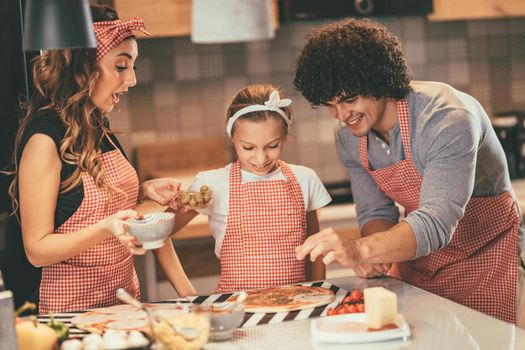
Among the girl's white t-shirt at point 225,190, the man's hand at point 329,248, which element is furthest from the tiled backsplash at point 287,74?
the man's hand at point 329,248

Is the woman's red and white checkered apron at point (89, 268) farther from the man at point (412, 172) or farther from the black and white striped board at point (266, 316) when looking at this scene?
the man at point (412, 172)

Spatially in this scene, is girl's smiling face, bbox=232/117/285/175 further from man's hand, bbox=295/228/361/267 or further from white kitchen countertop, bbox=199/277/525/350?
white kitchen countertop, bbox=199/277/525/350

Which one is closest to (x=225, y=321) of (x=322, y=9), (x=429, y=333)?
(x=429, y=333)

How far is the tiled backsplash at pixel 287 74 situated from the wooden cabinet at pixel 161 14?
1.14ft

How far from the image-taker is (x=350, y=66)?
7.16 ft

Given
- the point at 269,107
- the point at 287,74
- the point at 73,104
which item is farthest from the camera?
the point at 287,74

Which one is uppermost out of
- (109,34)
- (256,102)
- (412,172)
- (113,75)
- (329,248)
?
(109,34)

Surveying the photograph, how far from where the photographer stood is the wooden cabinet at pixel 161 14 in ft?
12.5

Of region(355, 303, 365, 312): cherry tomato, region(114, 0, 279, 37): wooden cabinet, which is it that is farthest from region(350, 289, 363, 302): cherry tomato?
region(114, 0, 279, 37): wooden cabinet

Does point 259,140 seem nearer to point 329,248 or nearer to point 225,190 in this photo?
point 225,190

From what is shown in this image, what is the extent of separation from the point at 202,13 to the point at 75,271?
2.69 ft

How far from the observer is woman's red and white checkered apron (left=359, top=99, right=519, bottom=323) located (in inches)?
94.9

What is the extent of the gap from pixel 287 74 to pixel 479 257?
219 centimetres

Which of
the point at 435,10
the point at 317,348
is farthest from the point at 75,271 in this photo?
the point at 435,10
